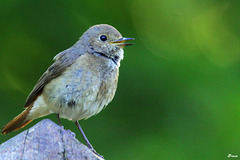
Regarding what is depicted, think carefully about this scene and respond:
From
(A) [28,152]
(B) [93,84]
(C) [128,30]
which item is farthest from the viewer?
(C) [128,30]

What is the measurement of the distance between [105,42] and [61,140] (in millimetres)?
2516

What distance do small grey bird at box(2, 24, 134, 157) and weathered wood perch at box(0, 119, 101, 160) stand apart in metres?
1.83

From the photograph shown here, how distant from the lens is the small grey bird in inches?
169

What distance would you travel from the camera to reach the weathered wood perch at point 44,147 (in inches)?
90.8

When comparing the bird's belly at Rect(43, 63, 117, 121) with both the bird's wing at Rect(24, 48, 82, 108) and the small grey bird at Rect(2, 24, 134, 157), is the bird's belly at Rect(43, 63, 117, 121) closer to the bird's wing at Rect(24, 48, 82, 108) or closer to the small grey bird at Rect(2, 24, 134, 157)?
the small grey bird at Rect(2, 24, 134, 157)

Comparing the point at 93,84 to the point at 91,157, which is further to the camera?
the point at 93,84

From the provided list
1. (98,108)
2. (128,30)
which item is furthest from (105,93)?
(128,30)

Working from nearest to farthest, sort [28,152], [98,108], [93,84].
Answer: [28,152] → [93,84] → [98,108]

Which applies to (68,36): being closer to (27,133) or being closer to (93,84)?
(93,84)

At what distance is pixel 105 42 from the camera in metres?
4.78

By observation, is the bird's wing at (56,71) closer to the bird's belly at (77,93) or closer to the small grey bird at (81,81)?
the small grey bird at (81,81)

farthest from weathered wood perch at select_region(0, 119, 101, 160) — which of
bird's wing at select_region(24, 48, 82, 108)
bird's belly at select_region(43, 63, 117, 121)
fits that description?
bird's wing at select_region(24, 48, 82, 108)

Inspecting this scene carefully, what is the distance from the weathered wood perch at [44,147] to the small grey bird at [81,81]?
1828mm

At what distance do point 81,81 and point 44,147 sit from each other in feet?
6.40
